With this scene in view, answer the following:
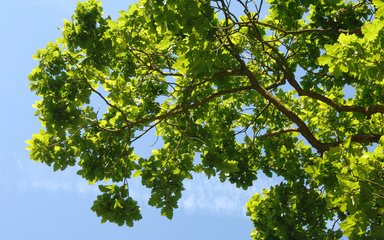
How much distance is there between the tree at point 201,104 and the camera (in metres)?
9.72

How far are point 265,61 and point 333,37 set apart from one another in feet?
8.67

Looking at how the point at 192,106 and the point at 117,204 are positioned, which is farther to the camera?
the point at 192,106

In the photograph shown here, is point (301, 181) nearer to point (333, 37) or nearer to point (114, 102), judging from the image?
point (333, 37)

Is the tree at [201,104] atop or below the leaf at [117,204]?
atop

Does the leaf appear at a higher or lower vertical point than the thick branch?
lower

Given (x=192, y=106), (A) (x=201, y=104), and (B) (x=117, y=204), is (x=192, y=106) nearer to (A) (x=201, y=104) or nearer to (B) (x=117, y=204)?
(A) (x=201, y=104)

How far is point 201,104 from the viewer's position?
11.5 metres

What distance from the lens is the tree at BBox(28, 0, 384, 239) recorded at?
9.72m

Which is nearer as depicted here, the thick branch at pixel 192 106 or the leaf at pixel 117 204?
the leaf at pixel 117 204

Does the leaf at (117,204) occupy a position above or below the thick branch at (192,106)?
below

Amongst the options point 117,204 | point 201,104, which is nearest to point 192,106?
point 201,104

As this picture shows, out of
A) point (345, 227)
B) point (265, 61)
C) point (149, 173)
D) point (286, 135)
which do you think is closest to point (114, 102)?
point (149, 173)

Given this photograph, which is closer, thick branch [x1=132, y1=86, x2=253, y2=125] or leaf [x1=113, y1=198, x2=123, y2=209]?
leaf [x1=113, y1=198, x2=123, y2=209]

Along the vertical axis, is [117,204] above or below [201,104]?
Answer: below
